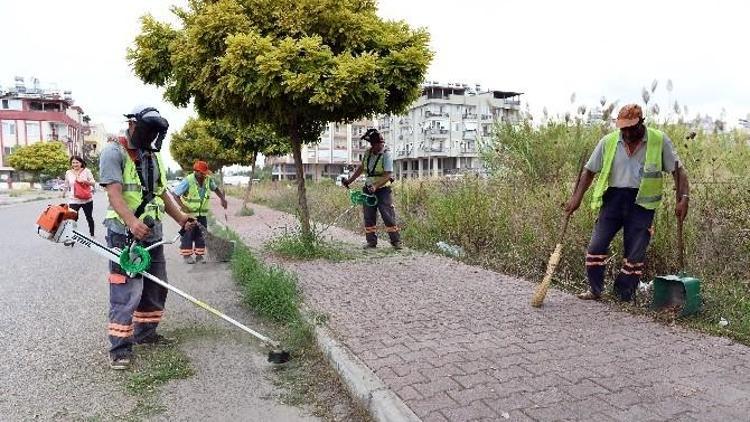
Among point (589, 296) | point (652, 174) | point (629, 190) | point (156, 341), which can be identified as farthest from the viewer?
point (589, 296)

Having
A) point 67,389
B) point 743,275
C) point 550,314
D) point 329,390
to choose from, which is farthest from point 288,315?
point 743,275

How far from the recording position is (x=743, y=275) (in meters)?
5.31

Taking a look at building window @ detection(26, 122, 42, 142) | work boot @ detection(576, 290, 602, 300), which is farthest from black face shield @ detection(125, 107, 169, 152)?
building window @ detection(26, 122, 42, 142)

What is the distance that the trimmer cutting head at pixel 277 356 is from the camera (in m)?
4.20

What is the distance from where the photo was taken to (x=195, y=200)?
8805mm

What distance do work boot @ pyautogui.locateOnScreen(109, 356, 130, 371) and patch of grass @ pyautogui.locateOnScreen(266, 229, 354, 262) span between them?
3804mm

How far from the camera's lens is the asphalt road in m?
3.49

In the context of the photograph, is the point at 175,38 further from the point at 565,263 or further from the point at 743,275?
the point at 743,275

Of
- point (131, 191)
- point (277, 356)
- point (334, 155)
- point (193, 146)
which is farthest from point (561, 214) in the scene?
point (334, 155)

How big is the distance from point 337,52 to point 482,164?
11.8 feet

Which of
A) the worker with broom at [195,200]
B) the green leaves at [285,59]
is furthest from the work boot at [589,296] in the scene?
the worker with broom at [195,200]

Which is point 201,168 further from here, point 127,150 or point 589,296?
point 589,296

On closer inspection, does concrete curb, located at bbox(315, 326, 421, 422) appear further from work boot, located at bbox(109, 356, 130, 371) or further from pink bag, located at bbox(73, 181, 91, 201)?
pink bag, located at bbox(73, 181, 91, 201)

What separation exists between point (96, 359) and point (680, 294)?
14.9ft
